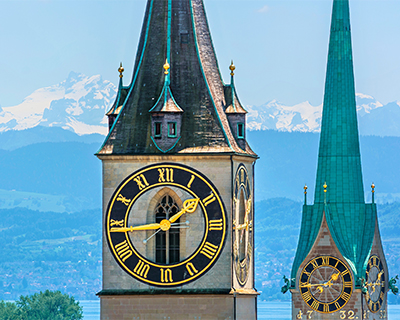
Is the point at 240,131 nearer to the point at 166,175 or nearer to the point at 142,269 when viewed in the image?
the point at 166,175

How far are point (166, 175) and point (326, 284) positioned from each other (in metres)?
58.6

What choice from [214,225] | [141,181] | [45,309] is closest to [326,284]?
[214,225]

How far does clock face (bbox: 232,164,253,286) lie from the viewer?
63.6 m

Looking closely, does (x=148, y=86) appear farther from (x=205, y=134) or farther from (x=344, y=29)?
(x=344, y=29)

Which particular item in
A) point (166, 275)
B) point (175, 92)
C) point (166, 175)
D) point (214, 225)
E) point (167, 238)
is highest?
point (175, 92)

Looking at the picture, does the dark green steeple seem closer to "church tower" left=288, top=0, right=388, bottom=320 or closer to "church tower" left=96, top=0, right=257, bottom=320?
"church tower" left=288, top=0, right=388, bottom=320

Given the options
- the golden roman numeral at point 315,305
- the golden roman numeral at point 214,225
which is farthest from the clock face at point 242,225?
the golden roman numeral at point 315,305

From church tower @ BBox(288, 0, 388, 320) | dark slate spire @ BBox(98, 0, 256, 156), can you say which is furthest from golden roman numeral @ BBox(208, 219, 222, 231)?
church tower @ BBox(288, 0, 388, 320)

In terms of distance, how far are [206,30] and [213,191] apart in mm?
7355

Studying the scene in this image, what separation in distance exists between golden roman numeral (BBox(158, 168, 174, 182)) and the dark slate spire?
2.48 ft

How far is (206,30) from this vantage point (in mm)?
66250

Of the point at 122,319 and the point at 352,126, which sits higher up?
the point at 352,126

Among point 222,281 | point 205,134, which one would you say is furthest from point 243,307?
point 205,134

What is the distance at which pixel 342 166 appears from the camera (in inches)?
5002
